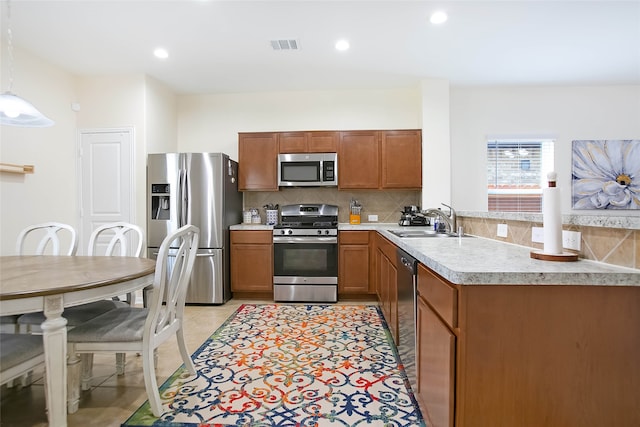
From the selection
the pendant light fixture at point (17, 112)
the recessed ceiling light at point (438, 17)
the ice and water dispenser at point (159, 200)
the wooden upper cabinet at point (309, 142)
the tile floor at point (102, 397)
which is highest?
the recessed ceiling light at point (438, 17)

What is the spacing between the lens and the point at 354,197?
4.26 meters

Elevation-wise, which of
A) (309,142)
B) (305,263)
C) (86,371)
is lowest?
(86,371)

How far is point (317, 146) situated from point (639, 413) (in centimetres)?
349

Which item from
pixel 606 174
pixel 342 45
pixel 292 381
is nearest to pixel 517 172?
pixel 606 174

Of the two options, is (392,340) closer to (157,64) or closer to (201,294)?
(201,294)

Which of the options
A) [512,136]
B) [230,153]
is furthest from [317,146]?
[512,136]

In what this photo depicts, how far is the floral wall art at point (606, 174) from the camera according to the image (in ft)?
12.7

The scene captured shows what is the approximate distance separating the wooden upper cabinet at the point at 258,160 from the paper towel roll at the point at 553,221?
3092 mm

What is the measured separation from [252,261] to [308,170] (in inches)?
53.0

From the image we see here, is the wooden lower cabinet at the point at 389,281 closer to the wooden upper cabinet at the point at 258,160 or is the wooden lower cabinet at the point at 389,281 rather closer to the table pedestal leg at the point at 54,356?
the wooden upper cabinet at the point at 258,160

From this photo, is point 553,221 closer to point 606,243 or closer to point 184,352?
point 606,243

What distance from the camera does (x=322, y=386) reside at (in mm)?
1965

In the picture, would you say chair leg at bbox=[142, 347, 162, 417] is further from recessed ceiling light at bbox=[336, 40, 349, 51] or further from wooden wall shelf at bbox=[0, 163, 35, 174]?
recessed ceiling light at bbox=[336, 40, 349, 51]

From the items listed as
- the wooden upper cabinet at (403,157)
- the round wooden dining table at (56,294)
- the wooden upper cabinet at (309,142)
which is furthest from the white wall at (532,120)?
the round wooden dining table at (56,294)
